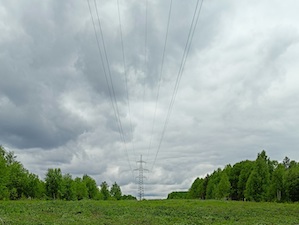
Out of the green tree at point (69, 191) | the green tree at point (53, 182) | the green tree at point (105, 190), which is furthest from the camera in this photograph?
the green tree at point (105, 190)

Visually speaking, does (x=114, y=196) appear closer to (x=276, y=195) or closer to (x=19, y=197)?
(x=19, y=197)

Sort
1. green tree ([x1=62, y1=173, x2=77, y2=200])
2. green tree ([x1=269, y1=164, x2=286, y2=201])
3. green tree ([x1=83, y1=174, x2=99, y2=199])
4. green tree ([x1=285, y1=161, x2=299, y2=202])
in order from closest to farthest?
green tree ([x1=285, y1=161, x2=299, y2=202])
green tree ([x1=269, y1=164, x2=286, y2=201])
green tree ([x1=62, y1=173, x2=77, y2=200])
green tree ([x1=83, y1=174, x2=99, y2=199])

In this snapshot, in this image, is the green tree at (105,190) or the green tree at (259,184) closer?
the green tree at (259,184)

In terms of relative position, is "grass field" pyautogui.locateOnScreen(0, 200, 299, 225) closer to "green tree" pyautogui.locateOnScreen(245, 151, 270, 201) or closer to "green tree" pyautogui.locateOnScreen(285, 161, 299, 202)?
"green tree" pyautogui.locateOnScreen(245, 151, 270, 201)

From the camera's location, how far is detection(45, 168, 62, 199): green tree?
101494 millimetres

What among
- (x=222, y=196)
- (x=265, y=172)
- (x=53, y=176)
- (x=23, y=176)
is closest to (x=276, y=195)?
(x=265, y=172)

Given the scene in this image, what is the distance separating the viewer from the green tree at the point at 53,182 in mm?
101494

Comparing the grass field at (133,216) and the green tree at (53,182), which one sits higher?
the green tree at (53,182)

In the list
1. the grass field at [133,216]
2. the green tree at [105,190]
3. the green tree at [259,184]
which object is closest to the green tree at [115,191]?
the green tree at [105,190]

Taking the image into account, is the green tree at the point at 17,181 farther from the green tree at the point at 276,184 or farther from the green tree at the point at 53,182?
the green tree at the point at 276,184

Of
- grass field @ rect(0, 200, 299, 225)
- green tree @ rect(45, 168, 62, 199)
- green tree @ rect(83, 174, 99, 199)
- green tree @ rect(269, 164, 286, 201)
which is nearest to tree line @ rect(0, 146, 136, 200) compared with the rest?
green tree @ rect(45, 168, 62, 199)

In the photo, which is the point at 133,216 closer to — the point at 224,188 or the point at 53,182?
the point at 53,182

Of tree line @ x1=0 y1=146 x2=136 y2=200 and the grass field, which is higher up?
tree line @ x1=0 y1=146 x2=136 y2=200

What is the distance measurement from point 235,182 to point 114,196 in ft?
208
